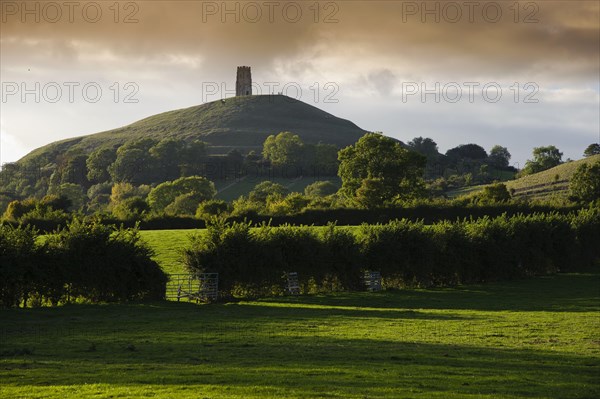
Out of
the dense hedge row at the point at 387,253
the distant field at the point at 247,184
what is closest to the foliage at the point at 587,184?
the dense hedge row at the point at 387,253

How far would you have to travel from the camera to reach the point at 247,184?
188125mm

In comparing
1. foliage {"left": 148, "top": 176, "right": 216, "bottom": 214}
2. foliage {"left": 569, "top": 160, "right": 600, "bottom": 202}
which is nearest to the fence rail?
foliage {"left": 569, "top": 160, "right": 600, "bottom": 202}

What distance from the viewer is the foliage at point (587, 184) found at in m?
121

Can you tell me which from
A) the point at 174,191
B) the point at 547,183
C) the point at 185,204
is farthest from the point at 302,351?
the point at 547,183

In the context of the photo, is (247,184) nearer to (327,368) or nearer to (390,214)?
(390,214)

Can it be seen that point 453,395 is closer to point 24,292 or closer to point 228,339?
point 228,339

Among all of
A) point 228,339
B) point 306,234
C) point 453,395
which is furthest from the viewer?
point 306,234

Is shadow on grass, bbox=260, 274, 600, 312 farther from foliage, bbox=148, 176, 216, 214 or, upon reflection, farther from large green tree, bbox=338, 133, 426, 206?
foliage, bbox=148, 176, 216, 214

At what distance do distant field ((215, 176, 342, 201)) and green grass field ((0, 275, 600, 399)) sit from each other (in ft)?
443

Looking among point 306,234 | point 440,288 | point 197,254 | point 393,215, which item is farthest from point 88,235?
point 393,215

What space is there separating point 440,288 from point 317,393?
4005 centimetres

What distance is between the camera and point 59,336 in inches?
1124

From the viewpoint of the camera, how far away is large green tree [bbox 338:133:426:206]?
115m

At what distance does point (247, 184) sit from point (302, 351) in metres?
166
